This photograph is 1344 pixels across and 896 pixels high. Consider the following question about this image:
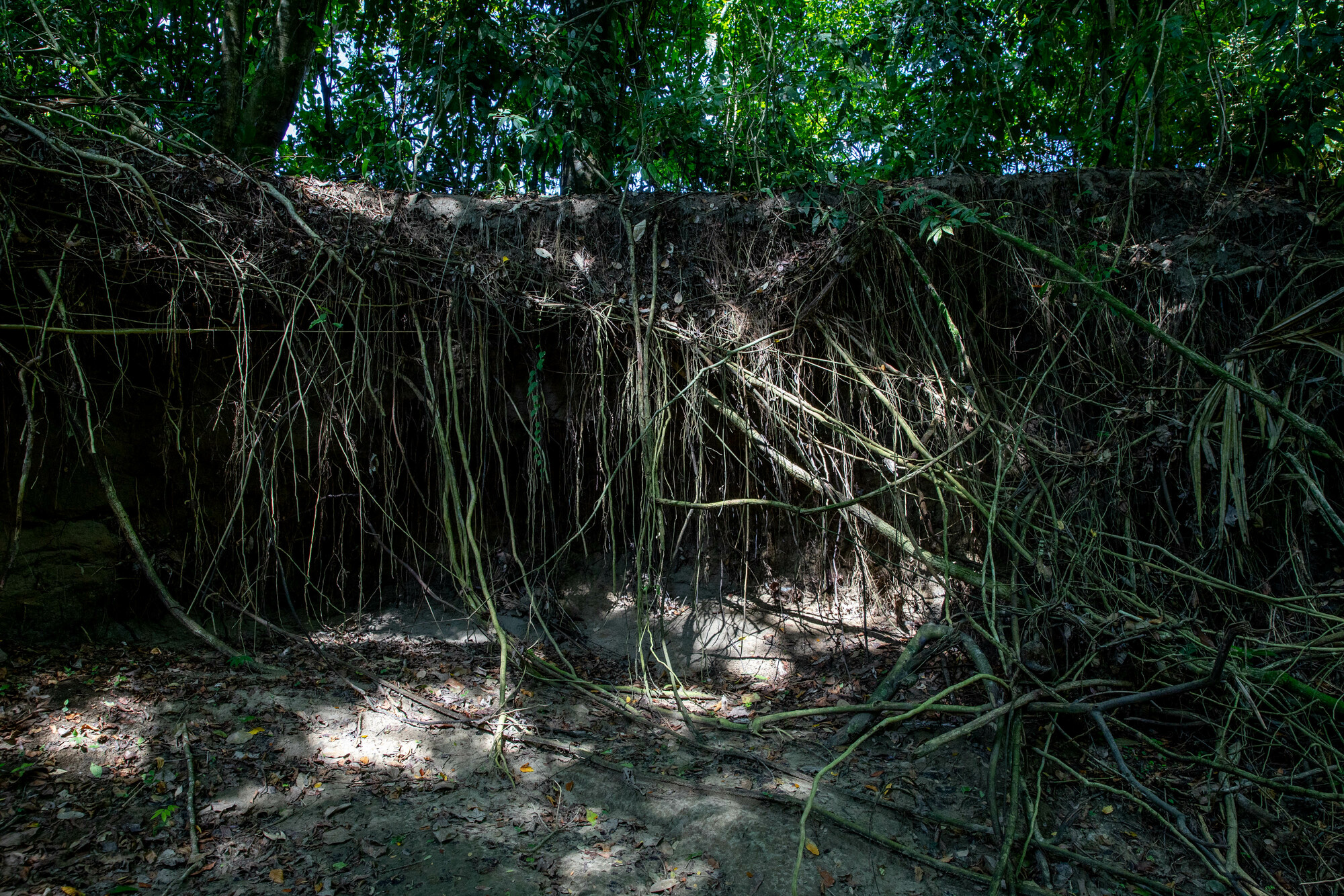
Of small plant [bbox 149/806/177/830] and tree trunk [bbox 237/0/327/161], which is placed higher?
tree trunk [bbox 237/0/327/161]

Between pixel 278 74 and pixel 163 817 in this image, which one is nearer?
pixel 163 817

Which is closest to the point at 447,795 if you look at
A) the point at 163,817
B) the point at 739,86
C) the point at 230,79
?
the point at 163,817

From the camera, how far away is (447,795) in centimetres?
278

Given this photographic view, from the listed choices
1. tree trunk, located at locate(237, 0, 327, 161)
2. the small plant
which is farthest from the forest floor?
tree trunk, located at locate(237, 0, 327, 161)

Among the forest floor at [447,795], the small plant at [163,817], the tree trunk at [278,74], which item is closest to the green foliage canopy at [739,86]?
the tree trunk at [278,74]

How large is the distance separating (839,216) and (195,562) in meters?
3.99

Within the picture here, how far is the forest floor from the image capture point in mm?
2350

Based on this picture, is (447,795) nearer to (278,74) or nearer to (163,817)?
(163,817)

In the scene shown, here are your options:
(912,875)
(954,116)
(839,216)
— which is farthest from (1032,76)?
(912,875)

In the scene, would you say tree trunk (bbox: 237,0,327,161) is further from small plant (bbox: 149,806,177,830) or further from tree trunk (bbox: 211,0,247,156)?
small plant (bbox: 149,806,177,830)

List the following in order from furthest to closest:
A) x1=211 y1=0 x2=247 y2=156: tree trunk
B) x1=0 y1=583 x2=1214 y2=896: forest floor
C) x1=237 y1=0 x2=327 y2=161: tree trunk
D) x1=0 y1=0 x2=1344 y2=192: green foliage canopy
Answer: x1=211 y1=0 x2=247 y2=156: tree trunk < x1=237 y1=0 x2=327 y2=161: tree trunk < x1=0 y1=0 x2=1344 y2=192: green foliage canopy < x1=0 y1=583 x2=1214 y2=896: forest floor

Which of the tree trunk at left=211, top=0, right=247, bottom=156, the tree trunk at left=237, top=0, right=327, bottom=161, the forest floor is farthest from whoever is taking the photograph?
the tree trunk at left=211, top=0, right=247, bottom=156

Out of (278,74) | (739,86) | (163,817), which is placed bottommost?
(163,817)

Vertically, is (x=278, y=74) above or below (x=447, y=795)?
above
